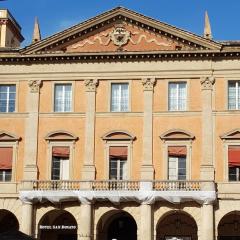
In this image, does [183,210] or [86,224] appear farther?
[86,224]

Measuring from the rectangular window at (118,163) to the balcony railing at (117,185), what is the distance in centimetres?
96

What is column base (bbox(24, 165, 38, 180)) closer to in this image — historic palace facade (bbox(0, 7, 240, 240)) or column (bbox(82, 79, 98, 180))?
historic palace facade (bbox(0, 7, 240, 240))

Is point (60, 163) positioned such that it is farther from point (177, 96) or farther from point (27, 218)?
point (177, 96)

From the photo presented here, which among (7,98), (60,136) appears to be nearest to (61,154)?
(60,136)

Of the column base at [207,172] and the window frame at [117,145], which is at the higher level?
the window frame at [117,145]

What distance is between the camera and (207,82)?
39.3 m

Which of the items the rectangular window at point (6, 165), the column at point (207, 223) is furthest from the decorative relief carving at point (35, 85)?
the column at point (207, 223)

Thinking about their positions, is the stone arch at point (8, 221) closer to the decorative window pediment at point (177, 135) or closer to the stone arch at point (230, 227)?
the decorative window pediment at point (177, 135)

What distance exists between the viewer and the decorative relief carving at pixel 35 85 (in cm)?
4075

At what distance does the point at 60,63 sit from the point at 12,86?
11.2 ft

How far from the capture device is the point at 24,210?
126 feet

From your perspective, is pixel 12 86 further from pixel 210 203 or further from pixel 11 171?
pixel 210 203

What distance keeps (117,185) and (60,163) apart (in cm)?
404

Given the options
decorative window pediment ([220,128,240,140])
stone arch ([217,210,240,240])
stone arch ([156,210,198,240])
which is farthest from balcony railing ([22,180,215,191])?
stone arch ([217,210,240,240])
